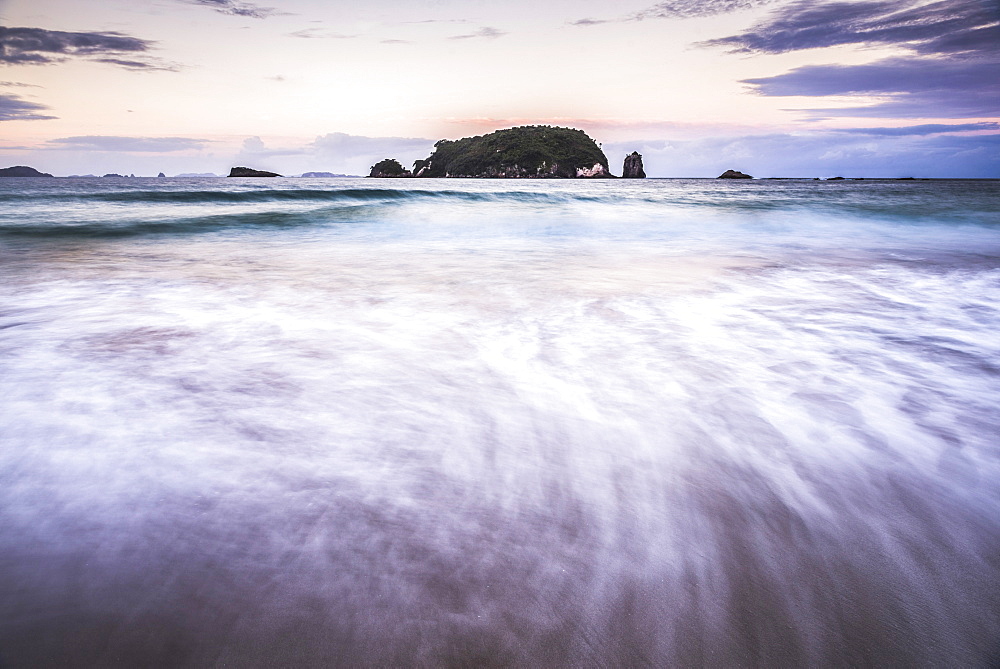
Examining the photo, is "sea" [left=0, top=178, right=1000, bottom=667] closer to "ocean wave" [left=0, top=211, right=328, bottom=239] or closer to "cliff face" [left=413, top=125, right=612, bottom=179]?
"ocean wave" [left=0, top=211, right=328, bottom=239]

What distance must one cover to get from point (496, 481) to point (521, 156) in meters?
101

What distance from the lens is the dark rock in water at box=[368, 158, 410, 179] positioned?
114562 mm

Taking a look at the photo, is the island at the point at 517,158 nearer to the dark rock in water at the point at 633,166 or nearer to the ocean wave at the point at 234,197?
the dark rock in water at the point at 633,166

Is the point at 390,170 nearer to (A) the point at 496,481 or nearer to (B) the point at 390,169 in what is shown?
(B) the point at 390,169

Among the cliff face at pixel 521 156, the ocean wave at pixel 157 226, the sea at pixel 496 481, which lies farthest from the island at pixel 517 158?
the sea at pixel 496 481

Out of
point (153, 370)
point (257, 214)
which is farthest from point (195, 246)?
point (153, 370)

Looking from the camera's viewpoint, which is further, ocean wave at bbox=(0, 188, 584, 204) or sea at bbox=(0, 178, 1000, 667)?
ocean wave at bbox=(0, 188, 584, 204)

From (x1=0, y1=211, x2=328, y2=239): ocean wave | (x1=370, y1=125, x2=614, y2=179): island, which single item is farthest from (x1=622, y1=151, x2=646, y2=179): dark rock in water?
(x1=0, y1=211, x2=328, y2=239): ocean wave

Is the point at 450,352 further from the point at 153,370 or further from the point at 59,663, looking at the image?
the point at 59,663

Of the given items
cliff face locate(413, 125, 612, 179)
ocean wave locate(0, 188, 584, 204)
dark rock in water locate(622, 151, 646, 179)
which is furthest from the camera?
dark rock in water locate(622, 151, 646, 179)

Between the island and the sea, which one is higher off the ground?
the island

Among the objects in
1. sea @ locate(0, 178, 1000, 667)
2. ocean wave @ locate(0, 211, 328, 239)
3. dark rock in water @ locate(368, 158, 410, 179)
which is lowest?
sea @ locate(0, 178, 1000, 667)

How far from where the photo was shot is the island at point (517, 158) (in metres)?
97.2

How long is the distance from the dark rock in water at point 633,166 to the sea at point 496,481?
12091 centimetres
